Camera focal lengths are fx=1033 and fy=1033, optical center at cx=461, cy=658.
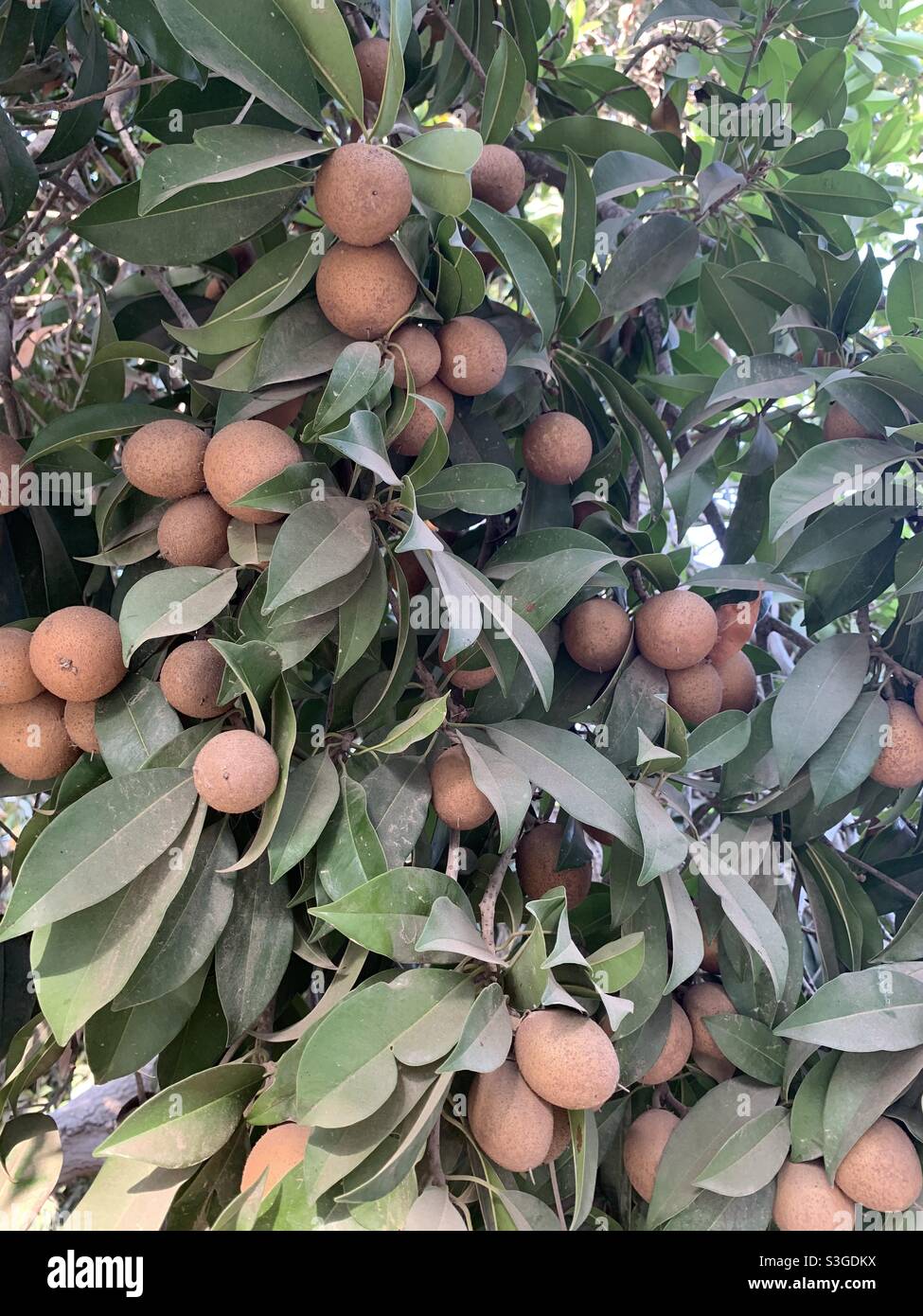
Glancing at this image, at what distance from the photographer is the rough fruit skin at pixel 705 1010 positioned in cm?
108

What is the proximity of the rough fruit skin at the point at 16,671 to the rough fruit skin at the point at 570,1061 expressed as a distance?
0.54m

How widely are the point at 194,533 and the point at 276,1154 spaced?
1.78ft

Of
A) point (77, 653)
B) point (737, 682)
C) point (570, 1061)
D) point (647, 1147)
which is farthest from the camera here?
point (737, 682)

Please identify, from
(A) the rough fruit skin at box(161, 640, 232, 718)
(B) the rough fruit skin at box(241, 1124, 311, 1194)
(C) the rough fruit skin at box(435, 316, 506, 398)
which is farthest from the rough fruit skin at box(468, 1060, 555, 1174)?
(C) the rough fruit skin at box(435, 316, 506, 398)

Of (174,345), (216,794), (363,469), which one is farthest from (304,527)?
(174,345)

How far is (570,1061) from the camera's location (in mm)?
803

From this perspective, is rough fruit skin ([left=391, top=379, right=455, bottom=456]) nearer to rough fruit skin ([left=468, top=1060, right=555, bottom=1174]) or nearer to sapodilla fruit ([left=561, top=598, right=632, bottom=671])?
sapodilla fruit ([left=561, top=598, right=632, bottom=671])

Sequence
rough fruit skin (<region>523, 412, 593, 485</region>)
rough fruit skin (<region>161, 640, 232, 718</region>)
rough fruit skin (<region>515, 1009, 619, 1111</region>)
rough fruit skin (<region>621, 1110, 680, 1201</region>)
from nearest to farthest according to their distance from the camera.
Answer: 1. rough fruit skin (<region>515, 1009, 619, 1111</region>)
2. rough fruit skin (<region>161, 640, 232, 718</region>)
3. rough fruit skin (<region>621, 1110, 680, 1201</region>)
4. rough fruit skin (<region>523, 412, 593, 485</region>)

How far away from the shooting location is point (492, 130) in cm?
109

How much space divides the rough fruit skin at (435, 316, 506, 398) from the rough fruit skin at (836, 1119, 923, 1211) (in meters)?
0.79

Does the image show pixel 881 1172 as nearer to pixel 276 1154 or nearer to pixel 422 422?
pixel 276 1154

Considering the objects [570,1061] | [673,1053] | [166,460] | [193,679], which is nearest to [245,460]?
[166,460]

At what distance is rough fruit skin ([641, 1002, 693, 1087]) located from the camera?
1.03 metres

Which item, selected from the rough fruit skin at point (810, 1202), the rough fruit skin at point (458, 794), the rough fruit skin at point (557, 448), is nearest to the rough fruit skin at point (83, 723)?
the rough fruit skin at point (458, 794)
